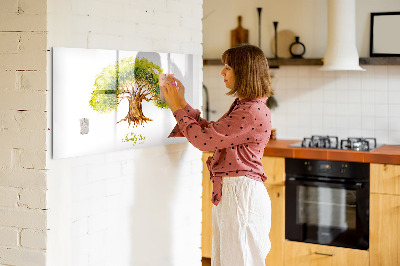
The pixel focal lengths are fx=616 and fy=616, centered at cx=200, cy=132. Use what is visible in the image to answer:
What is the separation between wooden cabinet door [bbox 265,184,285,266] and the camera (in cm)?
456

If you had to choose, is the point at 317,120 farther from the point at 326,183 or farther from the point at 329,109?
the point at 326,183

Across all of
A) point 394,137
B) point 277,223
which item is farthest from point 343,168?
point 394,137

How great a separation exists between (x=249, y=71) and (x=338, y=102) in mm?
2369

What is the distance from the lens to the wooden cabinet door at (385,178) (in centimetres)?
416

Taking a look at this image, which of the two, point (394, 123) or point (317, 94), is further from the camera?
point (317, 94)

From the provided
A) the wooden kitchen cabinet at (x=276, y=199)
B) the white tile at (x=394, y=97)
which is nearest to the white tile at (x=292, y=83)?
the white tile at (x=394, y=97)

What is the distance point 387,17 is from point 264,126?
2.40 metres

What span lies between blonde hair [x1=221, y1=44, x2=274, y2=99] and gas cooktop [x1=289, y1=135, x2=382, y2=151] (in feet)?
5.98

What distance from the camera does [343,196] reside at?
4391 mm

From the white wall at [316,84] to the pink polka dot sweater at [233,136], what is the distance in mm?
2231

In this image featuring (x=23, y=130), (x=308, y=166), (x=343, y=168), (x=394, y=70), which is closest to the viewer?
(x=23, y=130)

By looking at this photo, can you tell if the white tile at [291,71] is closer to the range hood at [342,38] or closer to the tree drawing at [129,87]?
the range hood at [342,38]

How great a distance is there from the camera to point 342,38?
15.4ft

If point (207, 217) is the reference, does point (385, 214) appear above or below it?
above
